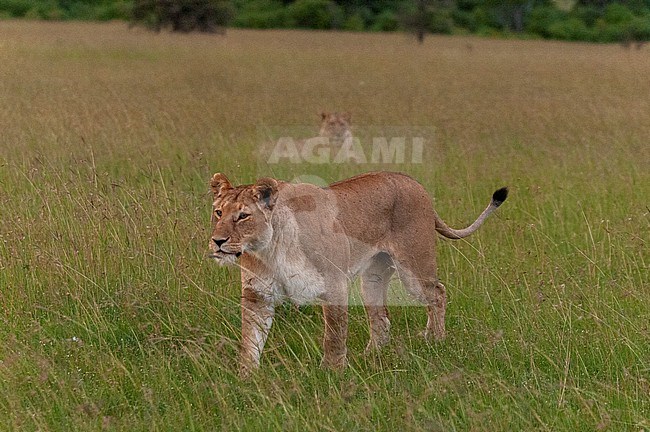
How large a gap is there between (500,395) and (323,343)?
855 mm

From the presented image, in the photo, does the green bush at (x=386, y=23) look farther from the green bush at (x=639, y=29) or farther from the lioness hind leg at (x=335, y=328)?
the lioness hind leg at (x=335, y=328)

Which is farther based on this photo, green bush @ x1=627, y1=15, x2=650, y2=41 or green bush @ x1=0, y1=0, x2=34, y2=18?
green bush @ x1=0, y1=0, x2=34, y2=18

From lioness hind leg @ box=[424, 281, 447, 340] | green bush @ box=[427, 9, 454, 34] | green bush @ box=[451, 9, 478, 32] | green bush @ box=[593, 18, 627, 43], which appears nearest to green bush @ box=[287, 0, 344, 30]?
green bush @ box=[427, 9, 454, 34]

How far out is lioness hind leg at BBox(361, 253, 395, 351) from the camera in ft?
14.8

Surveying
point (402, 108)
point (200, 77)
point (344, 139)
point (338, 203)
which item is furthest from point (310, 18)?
point (338, 203)

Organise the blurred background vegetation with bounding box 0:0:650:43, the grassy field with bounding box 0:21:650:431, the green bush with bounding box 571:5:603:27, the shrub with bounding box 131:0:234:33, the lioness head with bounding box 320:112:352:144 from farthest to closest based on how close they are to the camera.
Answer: the green bush with bounding box 571:5:603:27
the blurred background vegetation with bounding box 0:0:650:43
the shrub with bounding box 131:0:234:33
the lioness head with bounding box 320:112:352:144
the grassy field with bounding box 0:21:650:431

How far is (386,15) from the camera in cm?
4112

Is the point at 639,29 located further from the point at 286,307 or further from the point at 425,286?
the point at 286,307

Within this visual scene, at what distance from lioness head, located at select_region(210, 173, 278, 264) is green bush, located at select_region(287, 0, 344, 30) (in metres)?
34.3

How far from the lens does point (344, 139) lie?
32.0ft

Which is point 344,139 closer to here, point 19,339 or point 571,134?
point 571,134

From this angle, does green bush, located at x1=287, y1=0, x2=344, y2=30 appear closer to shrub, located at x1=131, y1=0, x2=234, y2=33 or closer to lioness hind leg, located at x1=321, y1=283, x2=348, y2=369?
shrub, located at x1=131, y1=0, x2=234, y2=33

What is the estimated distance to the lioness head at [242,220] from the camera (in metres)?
3.81

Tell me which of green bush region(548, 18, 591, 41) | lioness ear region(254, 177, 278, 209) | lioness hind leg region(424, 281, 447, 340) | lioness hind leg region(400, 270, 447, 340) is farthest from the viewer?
green bush region(548, 18, 591, 41)
